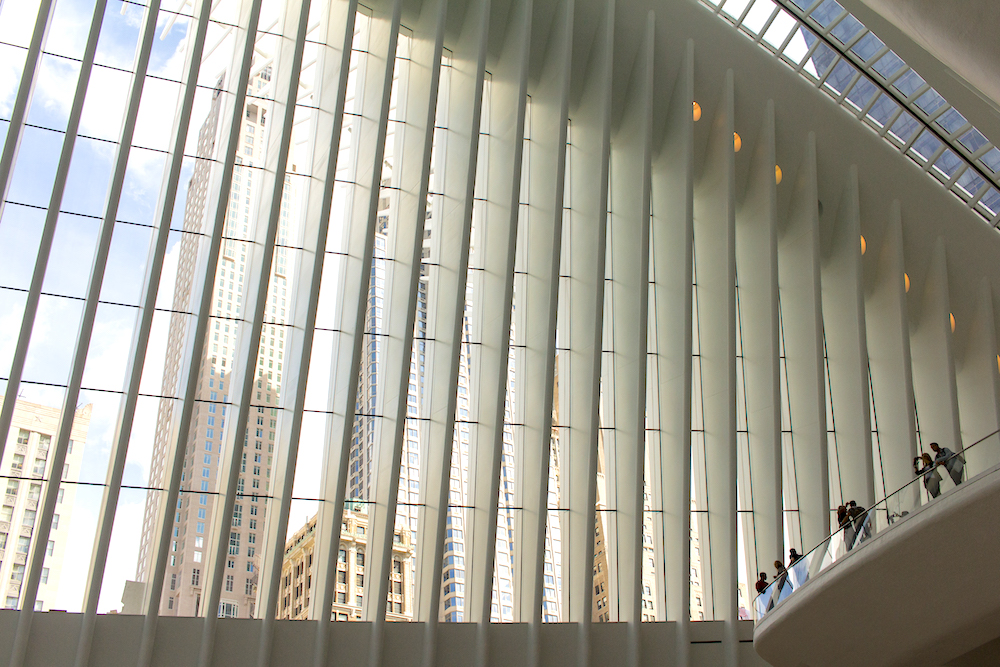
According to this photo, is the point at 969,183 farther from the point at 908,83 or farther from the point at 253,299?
the point at 253,299

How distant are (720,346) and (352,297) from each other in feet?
23.2

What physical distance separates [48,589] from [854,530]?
11.5 metres

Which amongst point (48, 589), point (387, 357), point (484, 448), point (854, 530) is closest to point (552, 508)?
point (484, 448)

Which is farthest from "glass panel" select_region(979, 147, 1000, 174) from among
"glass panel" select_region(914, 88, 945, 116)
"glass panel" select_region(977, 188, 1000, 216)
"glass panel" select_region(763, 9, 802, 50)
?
"glass panel" select_region(763, 9, 802, 50)

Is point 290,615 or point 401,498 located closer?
point 290,615

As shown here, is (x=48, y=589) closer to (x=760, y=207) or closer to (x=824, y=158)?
(x=760, y=207)

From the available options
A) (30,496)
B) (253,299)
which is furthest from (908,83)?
(30,496)

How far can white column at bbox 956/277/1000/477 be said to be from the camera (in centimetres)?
2092

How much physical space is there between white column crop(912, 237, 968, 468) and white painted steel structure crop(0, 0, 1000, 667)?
79 mm

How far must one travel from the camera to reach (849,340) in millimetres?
19672

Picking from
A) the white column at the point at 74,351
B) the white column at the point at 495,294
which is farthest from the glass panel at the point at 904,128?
the white column at the point at 74,351

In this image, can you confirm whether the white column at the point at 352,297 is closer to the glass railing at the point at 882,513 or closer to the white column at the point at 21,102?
the white column at the point at 21,102

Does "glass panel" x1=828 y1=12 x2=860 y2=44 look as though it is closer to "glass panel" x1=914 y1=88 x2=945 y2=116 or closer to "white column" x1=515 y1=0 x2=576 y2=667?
"glass panel" x1=914 y1=88 x2=945 y2=116

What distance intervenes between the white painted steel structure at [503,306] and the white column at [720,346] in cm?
8
